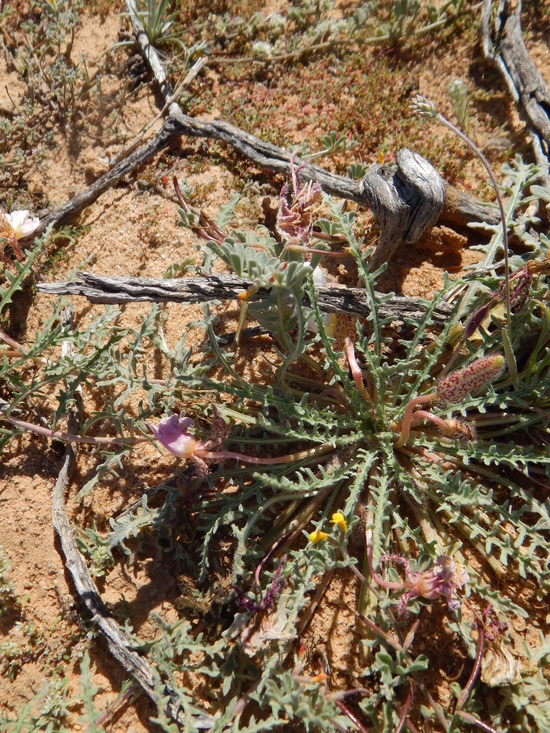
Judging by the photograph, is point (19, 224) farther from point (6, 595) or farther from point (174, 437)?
point (6, 595)

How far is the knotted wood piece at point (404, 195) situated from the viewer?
2.38 m

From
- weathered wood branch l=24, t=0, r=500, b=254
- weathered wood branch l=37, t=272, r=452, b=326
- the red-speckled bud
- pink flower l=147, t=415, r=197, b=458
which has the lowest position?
pink flower l=147, t=415, r=197, b=458

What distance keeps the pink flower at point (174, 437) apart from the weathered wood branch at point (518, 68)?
7.04 ft

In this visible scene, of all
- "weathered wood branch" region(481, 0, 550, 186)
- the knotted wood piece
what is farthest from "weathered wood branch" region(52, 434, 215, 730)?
"weathered wood branch" region(481, 0, 550, 186)

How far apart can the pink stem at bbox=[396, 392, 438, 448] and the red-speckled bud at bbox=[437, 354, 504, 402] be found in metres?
0.05

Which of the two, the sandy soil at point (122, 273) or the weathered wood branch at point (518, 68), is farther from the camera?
the weathered wood branch at point (518, 68)

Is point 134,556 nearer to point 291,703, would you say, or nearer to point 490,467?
point 291,703

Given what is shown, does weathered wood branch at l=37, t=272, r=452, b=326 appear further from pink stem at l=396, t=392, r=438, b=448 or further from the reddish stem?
the reddish stem

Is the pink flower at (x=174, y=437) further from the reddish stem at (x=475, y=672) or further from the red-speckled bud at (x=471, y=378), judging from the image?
the reddish stem at (x=475, y=672)

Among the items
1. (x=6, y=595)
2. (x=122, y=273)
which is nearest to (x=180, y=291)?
(x=122, y=273)

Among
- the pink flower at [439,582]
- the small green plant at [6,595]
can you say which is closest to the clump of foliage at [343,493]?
the pink flower at [439,582]

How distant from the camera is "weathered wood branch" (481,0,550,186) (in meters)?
2.90

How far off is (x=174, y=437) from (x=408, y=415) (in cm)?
84

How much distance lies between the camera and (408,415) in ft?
6.68
